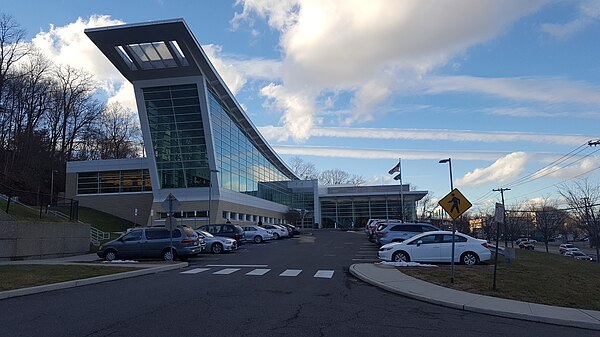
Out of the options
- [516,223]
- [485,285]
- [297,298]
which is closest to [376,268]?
[485,285]

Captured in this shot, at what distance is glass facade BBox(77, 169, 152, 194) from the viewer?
211ft

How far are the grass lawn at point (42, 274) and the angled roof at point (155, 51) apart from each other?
31.5m

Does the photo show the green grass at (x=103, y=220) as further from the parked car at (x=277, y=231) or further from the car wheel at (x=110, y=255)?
the car wheel at (x=110, y=255)

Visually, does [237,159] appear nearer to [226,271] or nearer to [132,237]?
[132,237]

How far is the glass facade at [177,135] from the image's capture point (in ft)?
177

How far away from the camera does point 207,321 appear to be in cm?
823

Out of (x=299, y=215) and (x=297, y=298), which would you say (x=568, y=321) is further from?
(x=299, y=215)

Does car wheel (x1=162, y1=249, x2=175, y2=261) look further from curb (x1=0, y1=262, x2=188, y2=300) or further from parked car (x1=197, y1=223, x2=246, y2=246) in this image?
parked car (x1=197, y1=223, x2=246, y2=246)

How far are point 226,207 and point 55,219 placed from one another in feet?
101

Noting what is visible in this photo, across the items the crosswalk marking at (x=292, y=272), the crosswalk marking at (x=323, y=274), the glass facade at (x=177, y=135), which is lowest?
the crosswalk marking at (x=323, y=274)

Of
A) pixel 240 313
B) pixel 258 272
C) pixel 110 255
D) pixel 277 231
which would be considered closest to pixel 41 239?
pixel 110 255

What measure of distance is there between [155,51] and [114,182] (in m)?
22.8

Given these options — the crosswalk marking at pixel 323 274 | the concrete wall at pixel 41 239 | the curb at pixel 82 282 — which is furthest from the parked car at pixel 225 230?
the crosswalk marking at pixel 323 274

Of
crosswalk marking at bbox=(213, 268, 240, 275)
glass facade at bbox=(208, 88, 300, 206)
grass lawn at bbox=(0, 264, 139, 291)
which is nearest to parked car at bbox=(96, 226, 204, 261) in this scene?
crosswalk marking at bbox=(213, 268, 240, 275)
